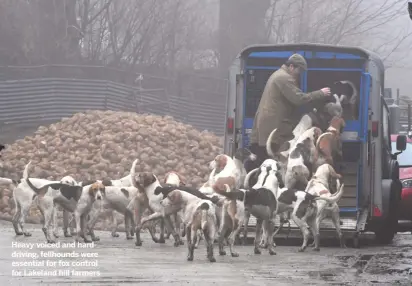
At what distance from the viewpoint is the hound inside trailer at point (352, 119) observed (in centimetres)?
1509

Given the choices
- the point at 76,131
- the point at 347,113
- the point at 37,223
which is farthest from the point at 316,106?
the point at 76,131

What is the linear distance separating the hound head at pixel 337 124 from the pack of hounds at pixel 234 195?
1cm

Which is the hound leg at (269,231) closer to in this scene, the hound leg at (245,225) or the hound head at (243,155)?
the hound leg at (245,225)

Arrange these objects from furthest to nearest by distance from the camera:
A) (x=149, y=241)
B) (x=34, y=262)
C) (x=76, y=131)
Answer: (x=76, y=131)
(x=149, y=241)
(x=34, y=262)

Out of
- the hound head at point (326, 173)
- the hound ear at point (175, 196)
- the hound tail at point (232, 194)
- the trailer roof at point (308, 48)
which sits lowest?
the hound ear at point (175, 196)

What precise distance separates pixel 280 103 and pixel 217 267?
3.86m

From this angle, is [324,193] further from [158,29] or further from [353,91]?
[158,29]

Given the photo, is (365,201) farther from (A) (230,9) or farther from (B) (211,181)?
(A) (230,9)

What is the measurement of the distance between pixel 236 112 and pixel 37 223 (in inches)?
156

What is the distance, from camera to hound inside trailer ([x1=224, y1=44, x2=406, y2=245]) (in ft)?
49.5

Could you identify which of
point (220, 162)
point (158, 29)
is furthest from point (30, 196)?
point (158, 29)

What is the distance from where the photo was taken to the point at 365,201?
15188 millimetres

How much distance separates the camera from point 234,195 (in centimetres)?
1355

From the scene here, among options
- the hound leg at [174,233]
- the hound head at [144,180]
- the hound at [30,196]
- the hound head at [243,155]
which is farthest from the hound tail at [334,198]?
the hound at [30,196]
